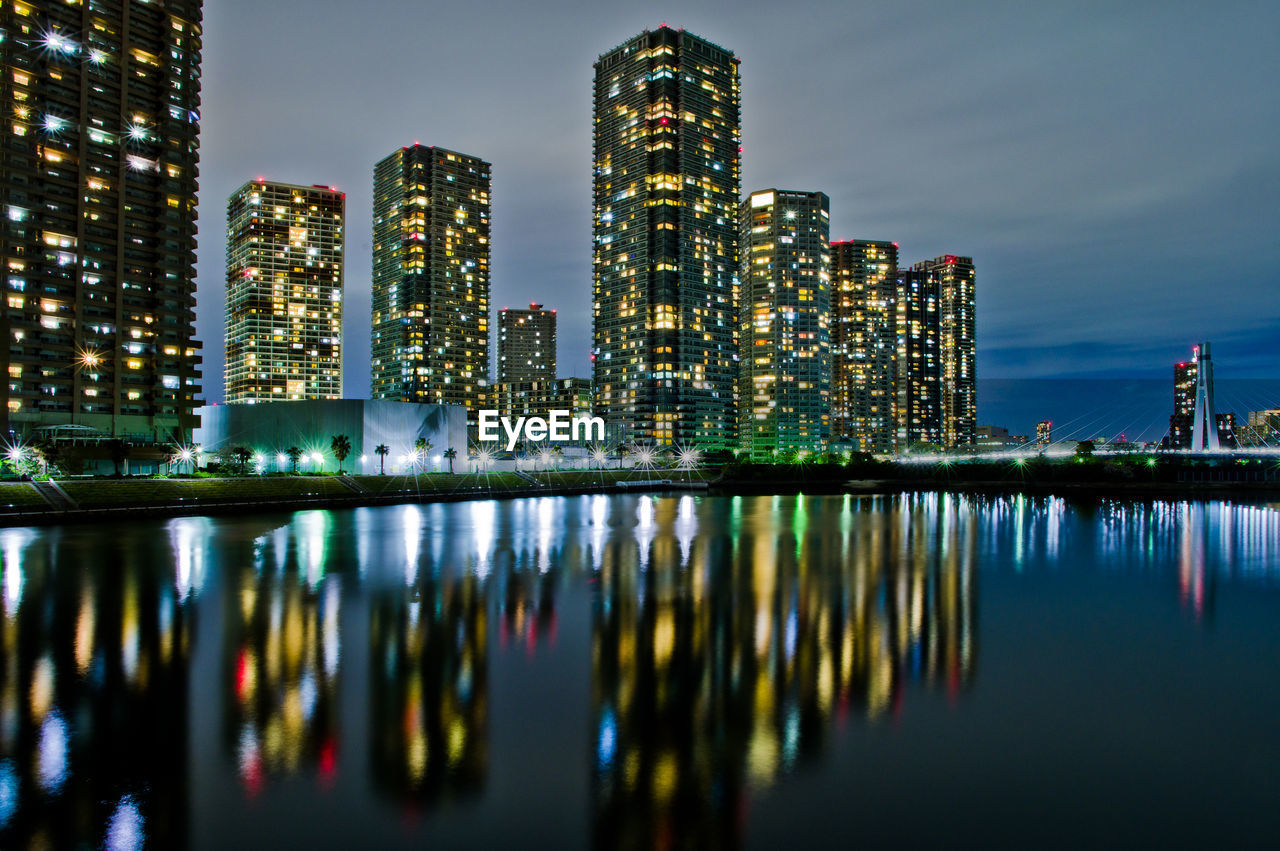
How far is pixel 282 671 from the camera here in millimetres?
16750

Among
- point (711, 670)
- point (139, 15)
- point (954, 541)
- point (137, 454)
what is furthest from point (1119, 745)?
point (139, 15)

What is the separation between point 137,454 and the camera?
81688 mm

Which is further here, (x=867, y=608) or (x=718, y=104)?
(x=718, y=104)

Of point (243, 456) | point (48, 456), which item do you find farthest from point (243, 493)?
point (243, 456)

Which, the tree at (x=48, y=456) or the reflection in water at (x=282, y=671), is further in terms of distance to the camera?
the tree at (x=48, y=456)

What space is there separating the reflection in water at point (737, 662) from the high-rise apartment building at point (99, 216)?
81.2 m

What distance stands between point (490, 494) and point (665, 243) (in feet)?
325

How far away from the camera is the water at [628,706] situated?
1015 cm

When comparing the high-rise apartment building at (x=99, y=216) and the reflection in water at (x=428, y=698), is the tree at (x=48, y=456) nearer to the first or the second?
the high-rise apartment building at (x=99, y=216)

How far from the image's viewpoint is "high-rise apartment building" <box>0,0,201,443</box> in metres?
82.3

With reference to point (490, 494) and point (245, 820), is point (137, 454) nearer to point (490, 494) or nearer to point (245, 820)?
point (490, 494)

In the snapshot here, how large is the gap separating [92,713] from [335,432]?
82020 mm

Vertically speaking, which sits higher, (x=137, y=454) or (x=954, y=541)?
(x=137, y=454)

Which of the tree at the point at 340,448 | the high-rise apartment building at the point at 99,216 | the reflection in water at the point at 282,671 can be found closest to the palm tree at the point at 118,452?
the high-rise apartment building at the point at 99,216
